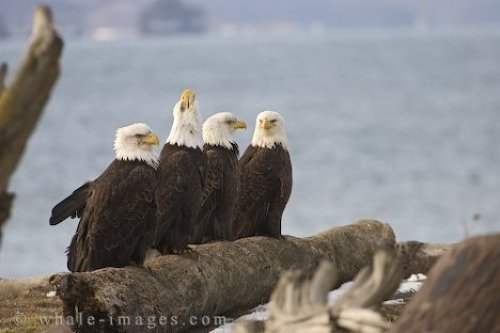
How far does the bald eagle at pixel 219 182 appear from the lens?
10.3 meters

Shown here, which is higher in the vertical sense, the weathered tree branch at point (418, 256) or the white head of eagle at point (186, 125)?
the white head of eagle at point (186, 125)

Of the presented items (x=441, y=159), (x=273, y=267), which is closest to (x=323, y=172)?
Answer: (x=441, y=159)

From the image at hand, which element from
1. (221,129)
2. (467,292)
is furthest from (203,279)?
(467,292)

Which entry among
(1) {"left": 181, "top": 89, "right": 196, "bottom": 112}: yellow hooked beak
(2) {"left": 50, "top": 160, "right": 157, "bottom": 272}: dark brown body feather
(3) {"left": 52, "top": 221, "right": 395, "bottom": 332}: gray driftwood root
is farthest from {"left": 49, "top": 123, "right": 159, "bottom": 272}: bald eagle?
(1) {"left": 181, "top": 89, "right": 196, "bottom": 112}: yellow hooked beak

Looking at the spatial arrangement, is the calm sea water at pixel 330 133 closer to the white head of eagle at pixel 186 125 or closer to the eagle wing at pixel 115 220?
the white head of eagle at pixel 186 125

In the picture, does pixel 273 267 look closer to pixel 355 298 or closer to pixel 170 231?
pixel 170 231

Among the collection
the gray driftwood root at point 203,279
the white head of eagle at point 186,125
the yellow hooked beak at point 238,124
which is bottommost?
the gray driftwood root at point 203,279

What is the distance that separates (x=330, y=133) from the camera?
1889 inches

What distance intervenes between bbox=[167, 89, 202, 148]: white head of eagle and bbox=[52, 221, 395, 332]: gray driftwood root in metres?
0.79

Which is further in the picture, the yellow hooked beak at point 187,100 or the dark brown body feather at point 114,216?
the yellow hooked beak at point 187,100

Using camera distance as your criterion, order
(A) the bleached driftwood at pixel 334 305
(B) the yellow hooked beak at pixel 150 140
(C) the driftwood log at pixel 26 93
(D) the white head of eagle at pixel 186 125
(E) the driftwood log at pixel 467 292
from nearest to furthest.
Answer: (C) the driftwood log at pixel 26 93, (E) the driftwood log at pixel 467 292, (A) the bleached driftwood at pixel 334 305, (B) the yellow hooked beak at pixel 150 140, (D) the white head of eagle at pixel 186 125

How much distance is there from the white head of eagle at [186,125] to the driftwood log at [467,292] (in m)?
4.28

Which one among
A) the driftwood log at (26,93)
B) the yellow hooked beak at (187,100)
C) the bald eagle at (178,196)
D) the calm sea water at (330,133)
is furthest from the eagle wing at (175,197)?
the driftwood log at (26,93)

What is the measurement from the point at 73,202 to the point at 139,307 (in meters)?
1.10
